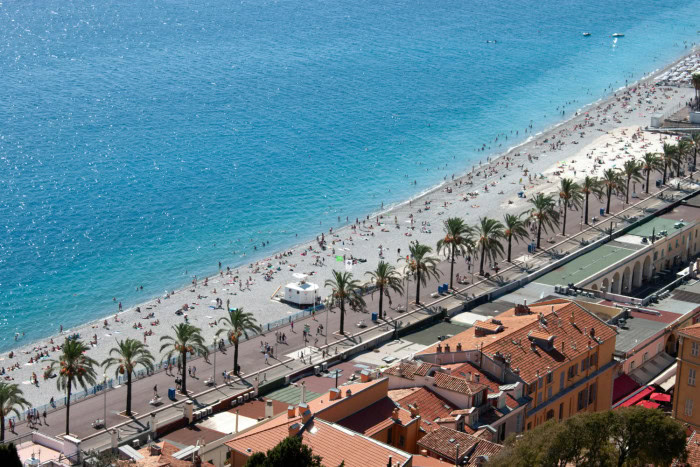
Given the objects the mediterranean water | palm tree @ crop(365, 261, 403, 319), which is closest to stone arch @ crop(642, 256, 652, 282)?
palm tree @ crop(365, 261, 403, 319)

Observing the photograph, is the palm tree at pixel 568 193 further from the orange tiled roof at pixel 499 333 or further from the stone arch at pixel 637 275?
the orange tiled roof at pixel 499 333

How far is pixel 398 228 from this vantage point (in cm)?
12256

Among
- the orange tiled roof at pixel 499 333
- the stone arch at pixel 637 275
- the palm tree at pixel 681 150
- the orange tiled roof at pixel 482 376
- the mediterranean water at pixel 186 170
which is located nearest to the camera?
the orange tiled roof at pixel 482 376

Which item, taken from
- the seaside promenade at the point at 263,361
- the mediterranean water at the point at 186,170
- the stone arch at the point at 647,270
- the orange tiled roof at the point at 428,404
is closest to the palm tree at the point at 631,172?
the seaside promenade at the point at 263,361

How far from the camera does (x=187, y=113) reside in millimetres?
181875

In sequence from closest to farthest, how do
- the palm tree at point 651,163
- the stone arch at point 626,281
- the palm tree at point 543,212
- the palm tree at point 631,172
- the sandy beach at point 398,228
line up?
the stone arch at point 626,281
the sandy beach at point 398,228
the palm tree at point 543,212
the palm tree at point 631,172
the palm tree at point 651,163

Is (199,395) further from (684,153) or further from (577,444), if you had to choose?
(684,153)

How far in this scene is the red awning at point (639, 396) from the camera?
64.1 m

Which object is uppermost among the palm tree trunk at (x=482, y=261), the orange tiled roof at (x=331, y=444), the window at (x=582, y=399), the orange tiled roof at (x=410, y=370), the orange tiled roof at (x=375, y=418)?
the orange tiled roof at (x=331, y=444)

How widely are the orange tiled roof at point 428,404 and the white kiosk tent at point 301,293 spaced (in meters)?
41.2

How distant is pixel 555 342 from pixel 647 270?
35961 mm

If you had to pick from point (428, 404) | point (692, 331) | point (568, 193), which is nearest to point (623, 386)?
point (692, 331)

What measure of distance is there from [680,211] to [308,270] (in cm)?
3892

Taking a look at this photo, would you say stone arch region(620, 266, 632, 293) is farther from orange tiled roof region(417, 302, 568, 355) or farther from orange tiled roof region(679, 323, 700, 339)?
orange tiled roof region(679, 323, 700, 339)
